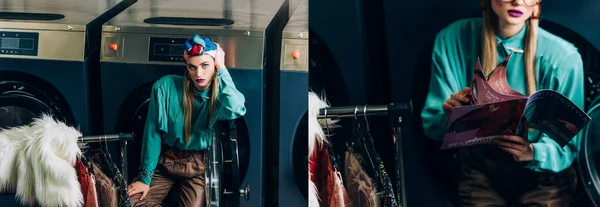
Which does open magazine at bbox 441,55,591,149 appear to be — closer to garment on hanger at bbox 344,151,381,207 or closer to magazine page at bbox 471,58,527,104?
magazine page at bbox 471,58,527,104

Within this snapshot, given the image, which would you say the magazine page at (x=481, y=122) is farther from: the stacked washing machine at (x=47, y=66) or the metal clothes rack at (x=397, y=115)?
the stacked washing machine at (x=47, y=66)

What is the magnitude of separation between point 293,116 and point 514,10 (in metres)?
0.86

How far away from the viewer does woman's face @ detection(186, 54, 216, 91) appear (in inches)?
95.4

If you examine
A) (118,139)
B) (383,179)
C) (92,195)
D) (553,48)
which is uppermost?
(553,48)

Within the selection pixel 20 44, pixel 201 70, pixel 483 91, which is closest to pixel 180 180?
pixel 201 70

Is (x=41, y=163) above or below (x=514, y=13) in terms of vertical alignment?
below

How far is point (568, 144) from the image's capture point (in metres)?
2.16

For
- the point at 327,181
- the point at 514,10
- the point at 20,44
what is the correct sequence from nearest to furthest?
the point at 514,10
the point at 327,181
the point at 20,44

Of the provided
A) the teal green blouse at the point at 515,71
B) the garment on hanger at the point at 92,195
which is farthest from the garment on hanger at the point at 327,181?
the garment on hanger at the point at 92,195

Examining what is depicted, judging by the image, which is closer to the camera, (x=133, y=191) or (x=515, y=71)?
(x=515, y=71)

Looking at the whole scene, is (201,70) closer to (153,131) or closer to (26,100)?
(153,131)

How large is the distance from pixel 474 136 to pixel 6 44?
5.57ft

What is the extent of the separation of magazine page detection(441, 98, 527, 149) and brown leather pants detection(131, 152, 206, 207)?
2.93 ft

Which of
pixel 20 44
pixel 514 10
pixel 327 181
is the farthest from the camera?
pixel 20 44
